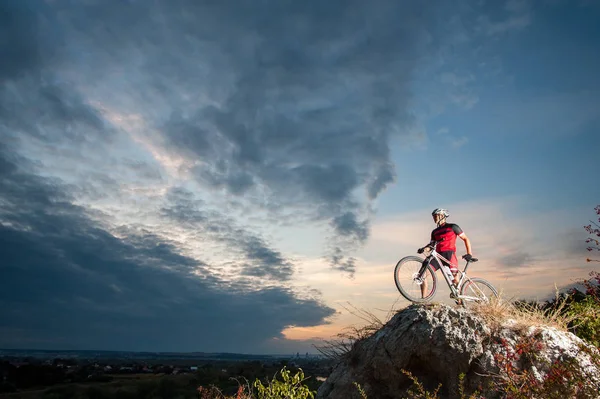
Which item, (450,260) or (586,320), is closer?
(586,320)

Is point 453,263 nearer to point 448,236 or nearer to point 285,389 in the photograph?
point 448,236

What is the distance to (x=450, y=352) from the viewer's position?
7.57 metres

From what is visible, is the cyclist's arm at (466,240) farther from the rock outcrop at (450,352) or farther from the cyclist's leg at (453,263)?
the rock outcrop at (450,352)

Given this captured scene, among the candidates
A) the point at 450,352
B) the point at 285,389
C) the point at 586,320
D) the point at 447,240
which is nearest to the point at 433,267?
the point at 447,240

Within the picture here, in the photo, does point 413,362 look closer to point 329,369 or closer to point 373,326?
point 373,326

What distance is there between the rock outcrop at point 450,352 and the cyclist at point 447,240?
7.53 ft

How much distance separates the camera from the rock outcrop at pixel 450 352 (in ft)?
23.9

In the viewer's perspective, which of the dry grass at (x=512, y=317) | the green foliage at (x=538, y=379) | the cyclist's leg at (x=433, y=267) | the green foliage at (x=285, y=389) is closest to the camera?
the green foliage at (x=538, y=379)

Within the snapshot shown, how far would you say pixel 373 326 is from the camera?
9508 mm

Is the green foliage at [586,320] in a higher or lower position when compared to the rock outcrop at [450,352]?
higher

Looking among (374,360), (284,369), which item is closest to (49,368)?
(284,369)

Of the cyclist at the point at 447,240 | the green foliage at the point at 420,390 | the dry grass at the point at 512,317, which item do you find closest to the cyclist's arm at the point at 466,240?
the cyclist at the point at 447,240

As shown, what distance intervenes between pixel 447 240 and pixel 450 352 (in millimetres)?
3620

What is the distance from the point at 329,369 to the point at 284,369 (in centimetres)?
266
